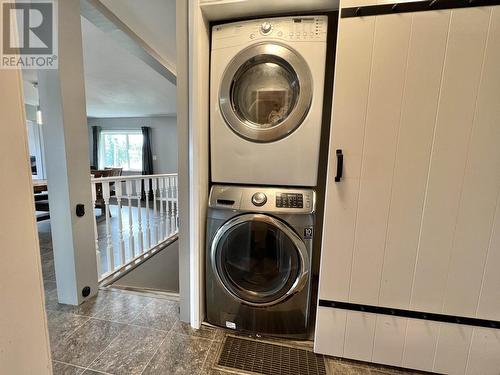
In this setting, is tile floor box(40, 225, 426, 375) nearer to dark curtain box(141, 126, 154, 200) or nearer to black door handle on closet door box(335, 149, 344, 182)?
black door handle on closet door box(335, 149, 344, 182)

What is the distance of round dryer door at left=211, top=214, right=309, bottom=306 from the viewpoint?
1.21 metres

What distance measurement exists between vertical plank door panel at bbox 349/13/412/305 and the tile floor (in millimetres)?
511

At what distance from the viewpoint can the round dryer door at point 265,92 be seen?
1150mm

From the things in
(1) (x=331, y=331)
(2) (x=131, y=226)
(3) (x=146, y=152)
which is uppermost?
(3) (x=146, y=152)

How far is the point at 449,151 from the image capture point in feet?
3.16

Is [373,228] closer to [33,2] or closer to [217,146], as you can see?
[217,146]

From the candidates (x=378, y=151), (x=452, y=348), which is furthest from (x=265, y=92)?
(x=452, y=348)

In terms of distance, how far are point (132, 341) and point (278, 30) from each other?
1882mm

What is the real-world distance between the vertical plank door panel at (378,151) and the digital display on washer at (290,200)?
0.29 metres

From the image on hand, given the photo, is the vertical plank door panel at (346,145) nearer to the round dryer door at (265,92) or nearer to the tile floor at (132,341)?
the round dryer door at (265,92)

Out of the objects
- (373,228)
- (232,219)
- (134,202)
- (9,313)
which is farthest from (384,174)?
(134,202)

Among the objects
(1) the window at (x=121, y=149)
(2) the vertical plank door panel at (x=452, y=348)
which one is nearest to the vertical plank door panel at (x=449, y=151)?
(2) the vertical plank door panel at (x=452, y=348)

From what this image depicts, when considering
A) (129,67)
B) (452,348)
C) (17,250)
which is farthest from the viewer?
(129,67)

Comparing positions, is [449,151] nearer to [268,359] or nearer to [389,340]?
[389,340]
